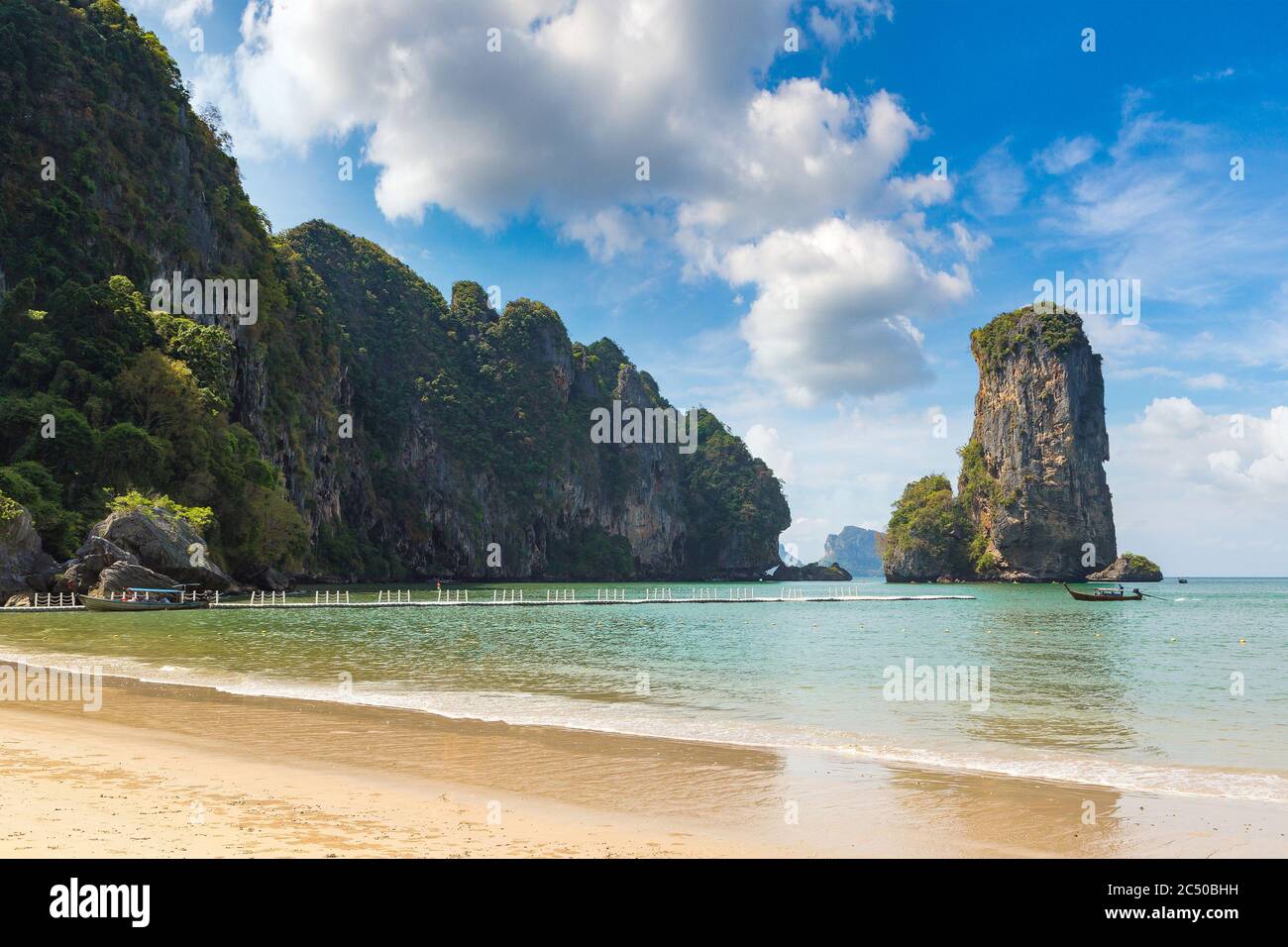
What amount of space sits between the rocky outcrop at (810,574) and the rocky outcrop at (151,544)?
494 ft

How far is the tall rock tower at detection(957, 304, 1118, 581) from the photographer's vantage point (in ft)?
422

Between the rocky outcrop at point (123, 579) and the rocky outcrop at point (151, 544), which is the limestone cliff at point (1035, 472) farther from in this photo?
the rocky outcrop at point (123, 579)

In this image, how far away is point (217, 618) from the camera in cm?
3819

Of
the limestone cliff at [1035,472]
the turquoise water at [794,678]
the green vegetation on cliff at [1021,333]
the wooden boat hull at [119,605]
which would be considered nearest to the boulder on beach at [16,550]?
the wooden boat hull at [119,605]

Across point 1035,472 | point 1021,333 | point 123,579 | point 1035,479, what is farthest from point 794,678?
point 1021,333

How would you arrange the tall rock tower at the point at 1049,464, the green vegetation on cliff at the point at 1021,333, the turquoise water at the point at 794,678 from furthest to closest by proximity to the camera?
the green vegetation on cliff at the point at 1021,333, the tall rock tower at the point at 1049,464, the turquoise water at the point at 794,678

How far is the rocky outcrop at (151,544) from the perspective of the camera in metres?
43.0

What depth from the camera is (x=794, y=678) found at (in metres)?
20.5

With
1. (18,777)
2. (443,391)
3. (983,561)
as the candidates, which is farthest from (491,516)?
(18,777)

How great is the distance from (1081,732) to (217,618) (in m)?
37.0

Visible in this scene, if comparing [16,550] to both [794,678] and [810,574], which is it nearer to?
[794,678]

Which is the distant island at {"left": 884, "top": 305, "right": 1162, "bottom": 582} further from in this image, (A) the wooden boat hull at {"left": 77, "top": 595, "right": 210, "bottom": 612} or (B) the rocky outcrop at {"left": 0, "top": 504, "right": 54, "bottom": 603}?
(B) the rocky outcrop at {"left": 0, "top": 504, "right": 54, "bottom": 603}

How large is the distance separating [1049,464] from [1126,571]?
21.3 m
